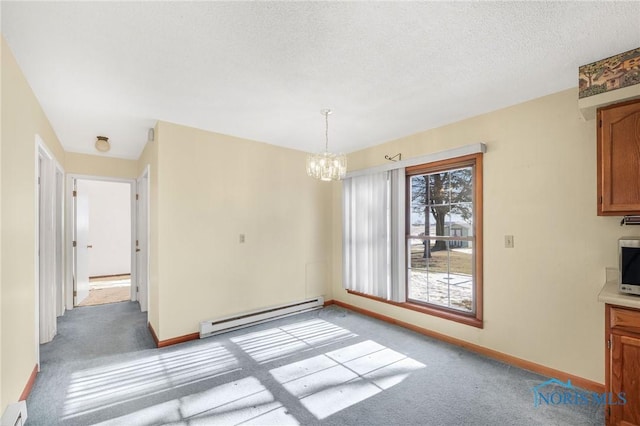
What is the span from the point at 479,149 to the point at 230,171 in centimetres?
293

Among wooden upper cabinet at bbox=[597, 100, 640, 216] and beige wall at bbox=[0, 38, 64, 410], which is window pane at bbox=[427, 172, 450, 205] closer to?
wooden upper cabinet at bbox=[597, 100, 640, 216]

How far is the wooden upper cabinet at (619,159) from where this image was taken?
1927mm

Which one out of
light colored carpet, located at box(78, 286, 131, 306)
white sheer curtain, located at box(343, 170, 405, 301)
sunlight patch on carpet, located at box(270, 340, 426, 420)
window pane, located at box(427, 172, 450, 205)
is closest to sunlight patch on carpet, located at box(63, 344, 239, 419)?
sunlight patch on carpet, located at box(270, 340, 426, 420)

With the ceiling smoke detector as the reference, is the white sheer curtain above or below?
below

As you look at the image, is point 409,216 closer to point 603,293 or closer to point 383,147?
point 383,147

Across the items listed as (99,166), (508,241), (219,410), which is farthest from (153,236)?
(508,241)

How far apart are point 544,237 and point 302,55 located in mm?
2592

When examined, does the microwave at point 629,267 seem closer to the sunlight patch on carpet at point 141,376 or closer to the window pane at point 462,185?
the window pane at point 462,185

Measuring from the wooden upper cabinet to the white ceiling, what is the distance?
1.41ft

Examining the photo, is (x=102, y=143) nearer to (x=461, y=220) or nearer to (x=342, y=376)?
Result: (x=342, y=376)

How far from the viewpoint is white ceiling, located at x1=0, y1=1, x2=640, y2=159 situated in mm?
1602

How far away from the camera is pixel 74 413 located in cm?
210
